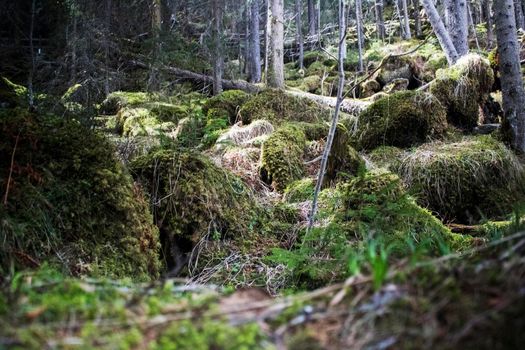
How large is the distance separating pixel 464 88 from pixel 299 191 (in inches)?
180

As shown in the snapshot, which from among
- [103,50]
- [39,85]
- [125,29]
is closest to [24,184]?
[39,85]

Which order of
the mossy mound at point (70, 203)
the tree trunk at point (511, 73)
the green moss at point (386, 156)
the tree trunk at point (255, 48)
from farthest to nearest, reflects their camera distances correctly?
1. the tree trunk at point (255, 48)
2. the tree trunk at point (511, 73)
3. the green moss at point (386, 156)
4. the mossy mound at point (70, 203)

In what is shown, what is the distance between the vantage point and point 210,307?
3.50ft

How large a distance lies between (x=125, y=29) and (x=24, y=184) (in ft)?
30.4

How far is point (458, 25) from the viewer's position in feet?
37.1

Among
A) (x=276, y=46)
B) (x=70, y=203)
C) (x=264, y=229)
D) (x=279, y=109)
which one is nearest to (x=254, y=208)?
(x=264, y=229)

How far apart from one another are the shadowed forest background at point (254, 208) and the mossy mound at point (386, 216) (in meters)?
0.02

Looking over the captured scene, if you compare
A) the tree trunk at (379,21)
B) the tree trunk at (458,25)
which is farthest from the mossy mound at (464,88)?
the tree trunk at (379,21)

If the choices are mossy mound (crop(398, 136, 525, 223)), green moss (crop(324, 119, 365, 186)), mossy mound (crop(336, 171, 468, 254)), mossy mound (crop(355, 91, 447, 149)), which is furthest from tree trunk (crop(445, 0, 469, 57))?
mossy mound (crop(336, 171, 468, 254))

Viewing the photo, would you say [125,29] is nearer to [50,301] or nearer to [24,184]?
[24,184]

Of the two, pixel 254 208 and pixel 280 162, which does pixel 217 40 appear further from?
pixel 254 208

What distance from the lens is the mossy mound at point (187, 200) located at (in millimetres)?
4000

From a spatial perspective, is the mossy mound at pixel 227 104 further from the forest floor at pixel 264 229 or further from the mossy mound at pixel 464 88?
the mossy mound at pixel 464 88

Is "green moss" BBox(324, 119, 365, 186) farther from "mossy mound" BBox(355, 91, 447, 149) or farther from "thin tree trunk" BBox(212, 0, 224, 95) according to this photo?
"thin tree trunk" BBox(212, 0, 224, 95)
